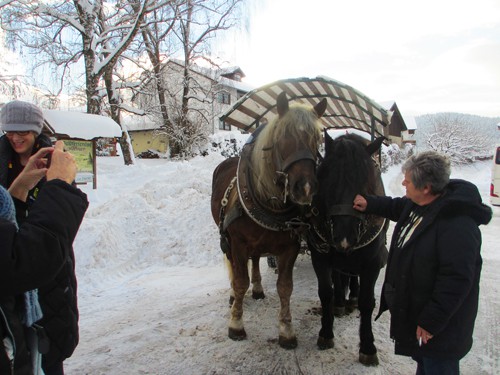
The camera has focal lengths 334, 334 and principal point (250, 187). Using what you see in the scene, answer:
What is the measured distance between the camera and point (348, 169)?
8.17 feet

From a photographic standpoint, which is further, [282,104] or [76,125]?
[76,125]

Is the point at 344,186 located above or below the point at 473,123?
below

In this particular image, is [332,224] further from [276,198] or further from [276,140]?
[276,140]

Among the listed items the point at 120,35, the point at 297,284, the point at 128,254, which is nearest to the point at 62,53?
the point at 120,35

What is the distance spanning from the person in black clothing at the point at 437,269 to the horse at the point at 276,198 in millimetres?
658

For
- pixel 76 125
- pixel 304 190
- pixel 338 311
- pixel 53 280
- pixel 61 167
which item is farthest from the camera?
Result: pixel 76 125

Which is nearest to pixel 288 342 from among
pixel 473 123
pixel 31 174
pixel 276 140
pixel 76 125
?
pixel 276 140

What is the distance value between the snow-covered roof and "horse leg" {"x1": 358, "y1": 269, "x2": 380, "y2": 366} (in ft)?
25.3

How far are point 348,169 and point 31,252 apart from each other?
2056 millimetres

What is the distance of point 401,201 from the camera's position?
245cm

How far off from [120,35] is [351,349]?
14275 mm

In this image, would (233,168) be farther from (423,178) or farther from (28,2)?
(28,2)

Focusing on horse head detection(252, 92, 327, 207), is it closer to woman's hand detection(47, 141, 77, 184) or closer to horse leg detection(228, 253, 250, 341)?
horse leg detection(228, 253, 250, 341)

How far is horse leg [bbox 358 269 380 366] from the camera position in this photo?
2.64 m
